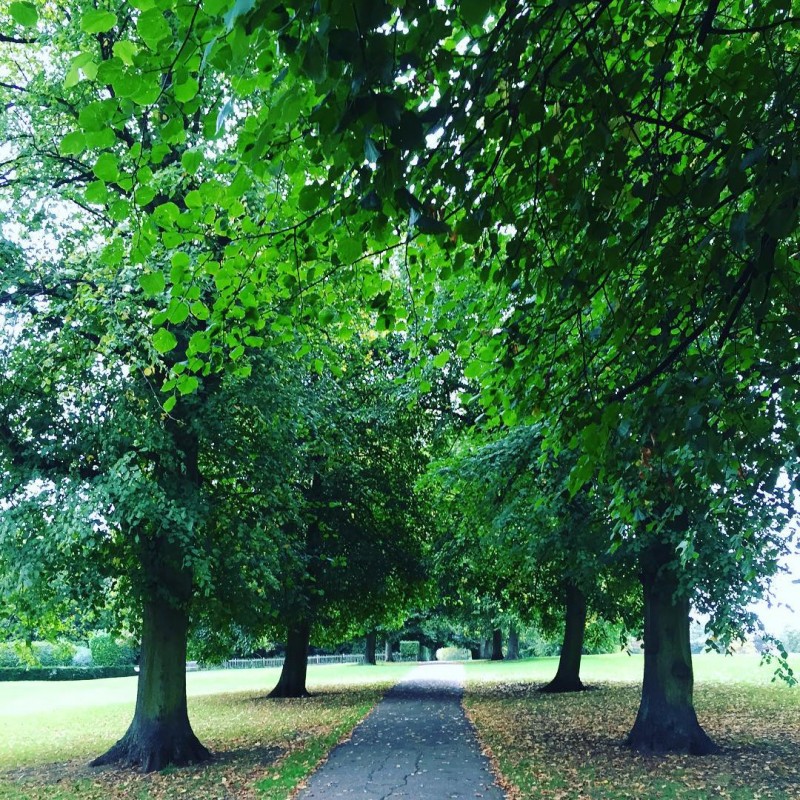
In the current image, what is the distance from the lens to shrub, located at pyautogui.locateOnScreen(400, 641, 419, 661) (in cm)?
7244

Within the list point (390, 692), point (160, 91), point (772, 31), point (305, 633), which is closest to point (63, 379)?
point (160, 91)

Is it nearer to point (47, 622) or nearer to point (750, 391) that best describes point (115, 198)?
point (750, 391)

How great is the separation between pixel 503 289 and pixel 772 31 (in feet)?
8.59

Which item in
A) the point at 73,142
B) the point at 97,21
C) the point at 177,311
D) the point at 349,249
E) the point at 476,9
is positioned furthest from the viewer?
the point at 177,311

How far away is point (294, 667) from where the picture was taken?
25.4 meters

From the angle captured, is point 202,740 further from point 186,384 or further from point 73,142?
point 73,142

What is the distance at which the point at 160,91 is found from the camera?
10.3 ft

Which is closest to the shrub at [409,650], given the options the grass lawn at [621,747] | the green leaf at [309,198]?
the grass lawn at [621,747]

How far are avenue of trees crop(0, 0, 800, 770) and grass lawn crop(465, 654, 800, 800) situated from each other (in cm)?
111

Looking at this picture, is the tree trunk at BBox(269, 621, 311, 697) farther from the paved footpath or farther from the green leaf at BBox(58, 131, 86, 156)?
the green leaf at BBox(58, 131, 86, 156)

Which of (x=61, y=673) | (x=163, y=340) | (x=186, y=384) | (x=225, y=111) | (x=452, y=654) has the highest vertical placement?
(x=225, y=111)

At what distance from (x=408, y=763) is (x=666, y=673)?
4.47 metres

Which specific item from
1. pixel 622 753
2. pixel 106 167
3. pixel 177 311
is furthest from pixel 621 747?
pixel 106 167

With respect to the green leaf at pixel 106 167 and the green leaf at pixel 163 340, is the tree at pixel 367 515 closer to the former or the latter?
the green leaf at pixel 163 340
